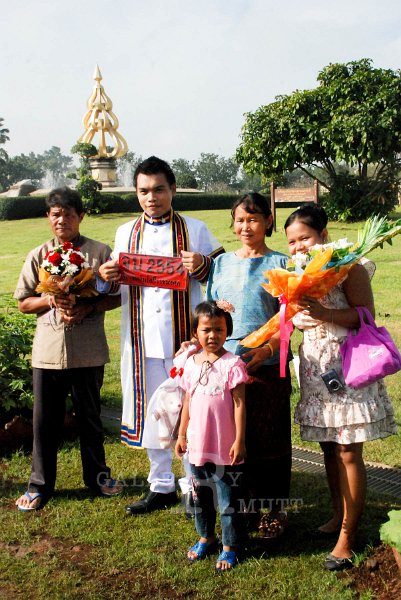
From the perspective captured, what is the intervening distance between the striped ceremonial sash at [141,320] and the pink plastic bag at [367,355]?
1132 mm

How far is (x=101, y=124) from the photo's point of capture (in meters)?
40.1

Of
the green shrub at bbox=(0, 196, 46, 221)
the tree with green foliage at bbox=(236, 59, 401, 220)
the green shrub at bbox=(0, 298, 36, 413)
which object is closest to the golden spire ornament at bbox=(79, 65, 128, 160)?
the green shrub at bbox=(0, 196, 46, 221)

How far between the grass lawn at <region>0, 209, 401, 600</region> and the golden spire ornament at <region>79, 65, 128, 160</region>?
116 feet

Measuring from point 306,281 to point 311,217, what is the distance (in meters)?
0.50

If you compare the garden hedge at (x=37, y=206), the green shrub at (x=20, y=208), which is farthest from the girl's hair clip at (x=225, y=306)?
the green shrub at (x=20, y=208)

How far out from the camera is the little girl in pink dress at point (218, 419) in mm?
3246

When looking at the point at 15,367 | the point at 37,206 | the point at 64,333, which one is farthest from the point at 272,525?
the point at 37,206

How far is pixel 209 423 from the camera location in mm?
3289

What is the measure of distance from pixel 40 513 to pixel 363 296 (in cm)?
244

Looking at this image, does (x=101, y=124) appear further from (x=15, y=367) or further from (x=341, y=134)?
(x=15, y=367)

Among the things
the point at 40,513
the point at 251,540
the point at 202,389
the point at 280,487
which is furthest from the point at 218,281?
the point at 40,513

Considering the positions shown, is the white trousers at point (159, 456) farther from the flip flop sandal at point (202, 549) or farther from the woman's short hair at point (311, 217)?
the woman's short hair at point (311, 217)

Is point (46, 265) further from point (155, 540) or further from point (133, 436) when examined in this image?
point (155, 540)

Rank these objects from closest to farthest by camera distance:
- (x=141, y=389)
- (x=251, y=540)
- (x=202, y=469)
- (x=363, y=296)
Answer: (x=363, y=296), (x=202, y=469), (x=251, y=540), (x=141, y=389)
